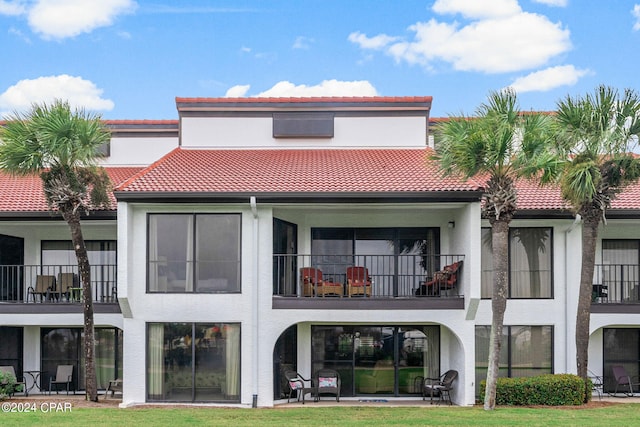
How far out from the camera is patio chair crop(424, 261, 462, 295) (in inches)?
798

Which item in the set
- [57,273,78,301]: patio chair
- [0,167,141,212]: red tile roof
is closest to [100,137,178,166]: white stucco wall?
[0,167,141,212]: red tile roof

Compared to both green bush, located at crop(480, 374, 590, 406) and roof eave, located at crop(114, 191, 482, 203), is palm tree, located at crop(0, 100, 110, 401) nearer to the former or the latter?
roof eave, located at crop(114, 191, 482, 203)

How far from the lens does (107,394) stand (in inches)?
857

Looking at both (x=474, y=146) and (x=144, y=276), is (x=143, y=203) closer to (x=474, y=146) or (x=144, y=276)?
(x=144, y=276)

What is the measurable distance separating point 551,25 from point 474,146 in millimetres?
19305

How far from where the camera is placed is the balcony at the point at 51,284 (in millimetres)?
22109

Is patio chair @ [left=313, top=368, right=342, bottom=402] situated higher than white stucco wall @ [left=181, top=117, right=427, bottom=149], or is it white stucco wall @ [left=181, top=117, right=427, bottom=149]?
white stucco wall @ [left=181, top=117, right=427, bottom=149]

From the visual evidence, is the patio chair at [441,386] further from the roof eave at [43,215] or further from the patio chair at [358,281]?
the roof eave at [43,215]

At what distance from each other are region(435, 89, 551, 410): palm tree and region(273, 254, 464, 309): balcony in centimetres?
184

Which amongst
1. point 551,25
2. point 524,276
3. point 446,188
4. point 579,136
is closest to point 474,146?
point 446,188

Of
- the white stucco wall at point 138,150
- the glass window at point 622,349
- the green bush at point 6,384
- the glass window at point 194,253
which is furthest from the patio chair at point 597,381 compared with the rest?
the green bush at point 6,384

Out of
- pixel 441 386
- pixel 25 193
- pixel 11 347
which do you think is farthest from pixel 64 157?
pixel 441 386

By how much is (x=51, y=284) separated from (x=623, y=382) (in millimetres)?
16633

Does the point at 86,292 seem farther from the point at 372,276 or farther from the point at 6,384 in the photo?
the point at 372,276
